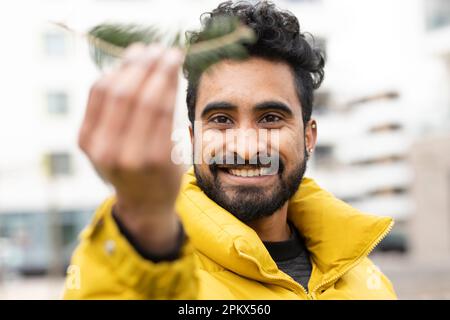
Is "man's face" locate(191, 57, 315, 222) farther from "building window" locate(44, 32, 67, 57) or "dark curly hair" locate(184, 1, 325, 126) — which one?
"building window" locate(44, 32, 67, 57)

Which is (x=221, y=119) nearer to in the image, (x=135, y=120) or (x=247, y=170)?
(x=247, y=170)

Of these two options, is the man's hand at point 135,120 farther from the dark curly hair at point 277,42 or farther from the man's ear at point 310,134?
the man's ear at point 310,134

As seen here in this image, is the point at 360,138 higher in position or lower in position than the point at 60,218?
higher

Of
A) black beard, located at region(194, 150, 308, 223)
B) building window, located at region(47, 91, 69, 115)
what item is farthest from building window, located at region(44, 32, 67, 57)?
black beard, located at region(194, 150, 308, 223)

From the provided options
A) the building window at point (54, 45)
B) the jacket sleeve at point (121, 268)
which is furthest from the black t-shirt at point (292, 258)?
the building window at point (54, 45)

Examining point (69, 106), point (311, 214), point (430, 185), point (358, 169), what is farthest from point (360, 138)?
point (311, 214)

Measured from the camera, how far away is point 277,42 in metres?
1.87

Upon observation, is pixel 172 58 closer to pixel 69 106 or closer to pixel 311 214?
pixel 311 214

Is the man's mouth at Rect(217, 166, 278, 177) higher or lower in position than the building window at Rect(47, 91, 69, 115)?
lower

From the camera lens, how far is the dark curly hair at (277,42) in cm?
185

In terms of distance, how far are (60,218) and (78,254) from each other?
23.1 metres

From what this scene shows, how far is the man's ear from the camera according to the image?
2176 millimetres

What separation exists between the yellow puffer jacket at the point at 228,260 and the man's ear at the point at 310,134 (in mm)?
212

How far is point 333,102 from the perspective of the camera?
28.1 metres
